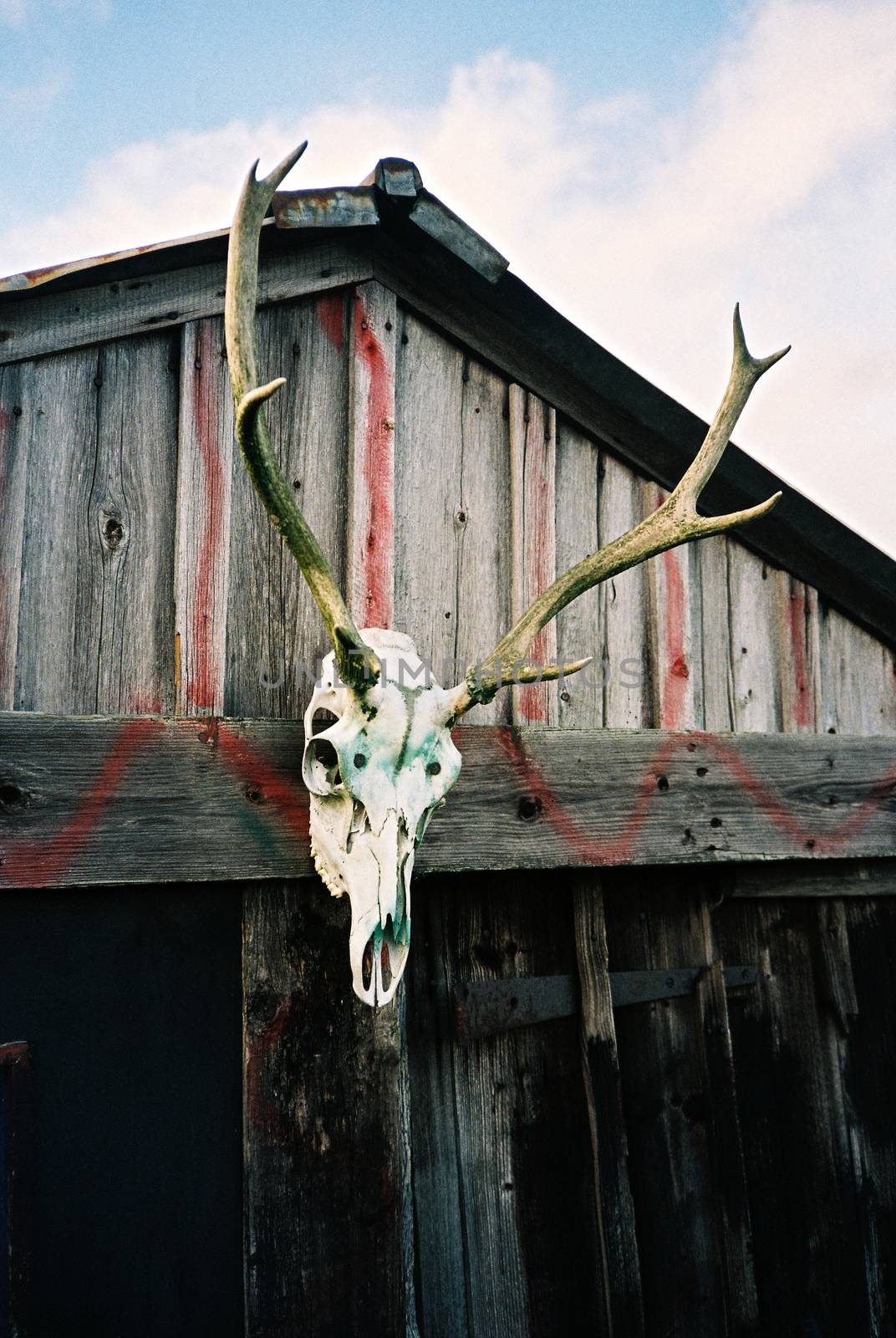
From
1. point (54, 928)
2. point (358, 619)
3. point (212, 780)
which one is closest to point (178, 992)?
point (54, 928)

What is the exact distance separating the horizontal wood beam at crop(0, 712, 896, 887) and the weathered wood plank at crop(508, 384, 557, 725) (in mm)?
142

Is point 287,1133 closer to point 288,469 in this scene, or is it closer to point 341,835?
point 341,835

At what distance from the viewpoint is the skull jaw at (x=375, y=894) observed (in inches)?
93.6

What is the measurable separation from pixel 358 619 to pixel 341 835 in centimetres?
83

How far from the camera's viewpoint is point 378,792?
2486mm

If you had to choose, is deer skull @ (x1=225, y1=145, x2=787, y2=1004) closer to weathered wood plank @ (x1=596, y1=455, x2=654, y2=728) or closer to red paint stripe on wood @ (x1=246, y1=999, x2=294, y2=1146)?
red paint stripe on wood @ (x1=246, y1=999, x2=294, y2=1146)

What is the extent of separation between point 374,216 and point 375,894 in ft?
7.05

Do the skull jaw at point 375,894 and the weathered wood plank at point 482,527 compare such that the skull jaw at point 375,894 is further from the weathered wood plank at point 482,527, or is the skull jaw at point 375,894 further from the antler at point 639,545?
the weathered wood plank at point 482,527

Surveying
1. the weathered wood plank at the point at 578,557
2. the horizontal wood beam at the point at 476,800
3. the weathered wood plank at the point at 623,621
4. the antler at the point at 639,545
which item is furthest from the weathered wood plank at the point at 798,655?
the antler at the point at 639,545

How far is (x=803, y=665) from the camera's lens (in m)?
4.07

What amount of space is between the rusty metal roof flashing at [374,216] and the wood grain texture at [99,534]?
0.25m

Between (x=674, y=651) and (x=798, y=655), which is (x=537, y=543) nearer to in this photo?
(x=674, y=651)

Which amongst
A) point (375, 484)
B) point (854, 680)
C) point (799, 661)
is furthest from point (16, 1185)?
point (854, 680)

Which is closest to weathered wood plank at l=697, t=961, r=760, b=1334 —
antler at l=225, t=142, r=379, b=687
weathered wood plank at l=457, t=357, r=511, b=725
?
weathered wood plank at l=457, t=357, r=511, b=725
